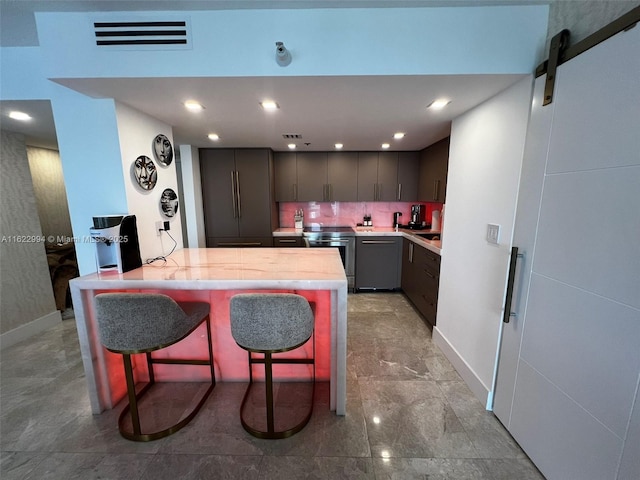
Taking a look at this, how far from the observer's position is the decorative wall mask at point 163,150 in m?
2.12

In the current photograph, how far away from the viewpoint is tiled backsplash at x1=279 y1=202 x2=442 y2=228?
418cm

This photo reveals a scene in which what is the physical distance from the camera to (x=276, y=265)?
174cm

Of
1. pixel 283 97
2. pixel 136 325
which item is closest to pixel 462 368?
pixel 136 325

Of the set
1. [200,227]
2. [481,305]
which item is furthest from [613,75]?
[200,227]

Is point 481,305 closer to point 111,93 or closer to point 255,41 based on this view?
point 255,41

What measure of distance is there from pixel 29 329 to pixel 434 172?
488cm

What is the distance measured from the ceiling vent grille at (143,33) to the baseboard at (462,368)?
2.87 m

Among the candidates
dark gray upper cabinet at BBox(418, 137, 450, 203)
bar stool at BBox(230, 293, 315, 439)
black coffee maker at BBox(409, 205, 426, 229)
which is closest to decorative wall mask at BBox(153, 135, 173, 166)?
bar stool at BBox(230, 293, 315, 439)

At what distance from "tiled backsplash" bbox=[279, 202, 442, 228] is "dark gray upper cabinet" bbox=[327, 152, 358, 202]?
36 centimetres

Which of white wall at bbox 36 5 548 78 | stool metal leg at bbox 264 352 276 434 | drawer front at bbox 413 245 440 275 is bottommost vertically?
stool metal leg at bbox 264 352 276 434

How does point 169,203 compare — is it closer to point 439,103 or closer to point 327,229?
point 327,229

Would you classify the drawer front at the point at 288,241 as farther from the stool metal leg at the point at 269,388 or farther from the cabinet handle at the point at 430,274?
the stool metal leg at the point at 269,388

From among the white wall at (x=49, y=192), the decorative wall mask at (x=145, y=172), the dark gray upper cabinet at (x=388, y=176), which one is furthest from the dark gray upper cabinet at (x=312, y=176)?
the white wall at (x=49, y=192)

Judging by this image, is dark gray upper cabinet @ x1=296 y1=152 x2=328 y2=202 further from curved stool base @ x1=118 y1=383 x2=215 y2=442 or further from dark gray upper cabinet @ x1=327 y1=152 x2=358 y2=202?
curved stool base @ x1=118 y1=383 x2=215 y2=442
